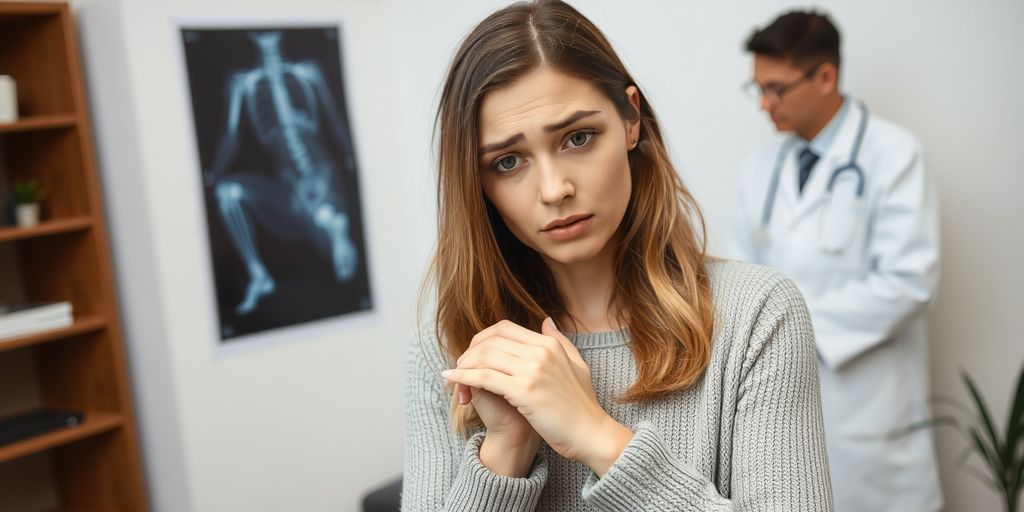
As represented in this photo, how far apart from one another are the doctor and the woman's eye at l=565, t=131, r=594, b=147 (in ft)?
4.81

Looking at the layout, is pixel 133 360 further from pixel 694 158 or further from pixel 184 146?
pixel 694 158

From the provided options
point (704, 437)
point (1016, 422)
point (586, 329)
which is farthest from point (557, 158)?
point (1016, 422)

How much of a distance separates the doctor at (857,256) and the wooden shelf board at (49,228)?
208cm

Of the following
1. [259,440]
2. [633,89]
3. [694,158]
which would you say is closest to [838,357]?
[694,158]

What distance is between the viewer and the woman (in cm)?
102

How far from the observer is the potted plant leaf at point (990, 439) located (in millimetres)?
2297

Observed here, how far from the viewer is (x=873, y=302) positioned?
7.56 feet

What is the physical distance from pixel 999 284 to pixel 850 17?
853mm

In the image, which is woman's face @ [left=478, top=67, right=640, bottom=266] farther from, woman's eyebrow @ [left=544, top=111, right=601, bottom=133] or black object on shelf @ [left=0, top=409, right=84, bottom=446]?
black object on shelf @ [left=0, top=409, right=84, bottom=446]

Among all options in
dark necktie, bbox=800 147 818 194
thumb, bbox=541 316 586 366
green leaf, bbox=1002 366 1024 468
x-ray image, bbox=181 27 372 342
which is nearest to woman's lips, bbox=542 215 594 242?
thumb, bbox=541 316 586 366

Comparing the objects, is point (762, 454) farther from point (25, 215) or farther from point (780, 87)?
point (25, 215)

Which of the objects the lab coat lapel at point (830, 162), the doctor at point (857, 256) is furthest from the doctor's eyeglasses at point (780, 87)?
the lab coat lapel at point (830, 162)

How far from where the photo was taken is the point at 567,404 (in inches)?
40.3

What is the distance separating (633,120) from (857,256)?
1397 mm
